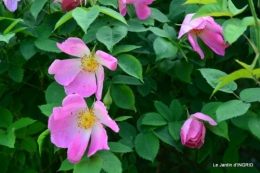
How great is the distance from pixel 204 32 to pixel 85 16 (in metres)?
0.33

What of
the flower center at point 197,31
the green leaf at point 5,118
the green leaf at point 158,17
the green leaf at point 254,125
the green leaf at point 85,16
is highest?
the green leaf at point 85,16

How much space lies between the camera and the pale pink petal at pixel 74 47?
1.01 meters

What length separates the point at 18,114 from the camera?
1390 millimetres

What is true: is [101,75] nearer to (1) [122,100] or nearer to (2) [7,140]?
(1) [122,100]

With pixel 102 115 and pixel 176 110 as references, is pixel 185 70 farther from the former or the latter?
pixel 102 115

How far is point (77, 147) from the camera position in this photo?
3.11 ft

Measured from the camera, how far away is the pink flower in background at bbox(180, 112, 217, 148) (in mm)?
1009

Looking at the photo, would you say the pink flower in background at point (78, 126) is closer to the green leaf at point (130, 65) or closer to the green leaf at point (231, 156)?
the green leaf at point (130, 65)

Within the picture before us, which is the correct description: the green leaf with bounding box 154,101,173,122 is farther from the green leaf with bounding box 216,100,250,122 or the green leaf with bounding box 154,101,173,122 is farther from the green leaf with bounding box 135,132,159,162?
the green leaf with bounding box 216,100,250,122

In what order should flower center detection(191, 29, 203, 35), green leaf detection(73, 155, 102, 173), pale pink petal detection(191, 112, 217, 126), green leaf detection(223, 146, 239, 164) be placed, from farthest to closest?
green leaf detection(223, 146, 239, 164)
flower center detection(191, 29, 203, 35)
pale pink petal detection(191, 112, 217, 126)
green leaf detection(73, 155, 102, 173)

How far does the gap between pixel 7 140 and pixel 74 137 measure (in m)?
0.15

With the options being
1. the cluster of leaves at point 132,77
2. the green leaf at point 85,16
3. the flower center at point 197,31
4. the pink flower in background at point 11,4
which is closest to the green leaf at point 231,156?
the cluster of leaves at point 132,77

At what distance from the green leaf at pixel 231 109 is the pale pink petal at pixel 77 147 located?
0.91 feet

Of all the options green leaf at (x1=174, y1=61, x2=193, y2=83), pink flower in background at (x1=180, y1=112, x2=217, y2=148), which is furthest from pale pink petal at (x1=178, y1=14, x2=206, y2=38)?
pink flower in background at (x1=180, y1=112, x2=217, y2=148)
